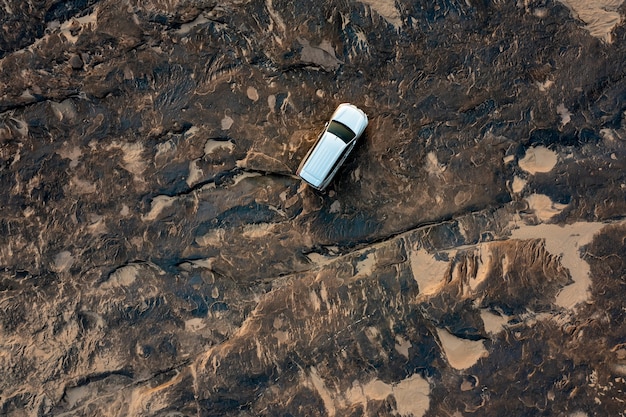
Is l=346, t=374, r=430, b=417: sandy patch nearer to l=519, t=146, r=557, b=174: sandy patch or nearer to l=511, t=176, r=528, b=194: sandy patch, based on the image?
l=511, t=176, r=528, b=194: sandy patch

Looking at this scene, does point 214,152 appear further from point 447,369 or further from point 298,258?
point 447,369

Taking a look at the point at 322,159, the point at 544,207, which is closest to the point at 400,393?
the point at 544,207

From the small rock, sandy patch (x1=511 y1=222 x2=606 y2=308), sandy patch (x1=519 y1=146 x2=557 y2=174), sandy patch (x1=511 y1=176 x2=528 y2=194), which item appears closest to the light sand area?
sandy patch (x1=519 y1=146 x2=557 y2=174)

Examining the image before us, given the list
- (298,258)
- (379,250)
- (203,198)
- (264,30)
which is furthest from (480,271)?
(264,30)

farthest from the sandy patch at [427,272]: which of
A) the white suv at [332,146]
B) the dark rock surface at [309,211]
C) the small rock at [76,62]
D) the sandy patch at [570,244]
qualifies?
the small rock at [76,62]

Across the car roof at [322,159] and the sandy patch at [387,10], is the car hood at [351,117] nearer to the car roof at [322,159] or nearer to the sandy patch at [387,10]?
the car roof at [322,159]

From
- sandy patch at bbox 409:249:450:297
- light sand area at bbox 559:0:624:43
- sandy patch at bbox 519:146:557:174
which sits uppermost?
light sand area at bbox 559:0:624:43
